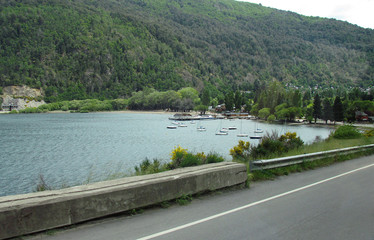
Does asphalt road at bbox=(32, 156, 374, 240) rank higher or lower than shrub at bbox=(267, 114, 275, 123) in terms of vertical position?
higher

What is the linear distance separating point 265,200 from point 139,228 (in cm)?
388

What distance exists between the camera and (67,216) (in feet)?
20.6

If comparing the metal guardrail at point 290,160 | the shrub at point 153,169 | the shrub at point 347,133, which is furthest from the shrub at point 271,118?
the shrub at point 153,169

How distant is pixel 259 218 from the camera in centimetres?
724

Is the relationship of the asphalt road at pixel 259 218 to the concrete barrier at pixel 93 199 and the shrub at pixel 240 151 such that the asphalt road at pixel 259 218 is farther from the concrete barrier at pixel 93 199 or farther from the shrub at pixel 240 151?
the shrub at pixel 240 151

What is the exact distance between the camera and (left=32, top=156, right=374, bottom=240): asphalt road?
623 centimetres

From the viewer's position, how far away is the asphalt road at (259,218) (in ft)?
20.4

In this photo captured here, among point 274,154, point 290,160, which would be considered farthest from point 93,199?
point 274,154

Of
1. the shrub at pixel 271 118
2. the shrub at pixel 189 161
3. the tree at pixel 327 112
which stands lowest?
the shrub at pixel 271 118

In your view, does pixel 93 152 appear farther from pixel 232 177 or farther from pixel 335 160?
pixel 232 177

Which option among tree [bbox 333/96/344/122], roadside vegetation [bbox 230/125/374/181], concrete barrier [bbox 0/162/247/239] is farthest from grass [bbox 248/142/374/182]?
tree [bbox 333/96/344/122]

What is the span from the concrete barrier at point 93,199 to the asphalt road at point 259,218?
250mm

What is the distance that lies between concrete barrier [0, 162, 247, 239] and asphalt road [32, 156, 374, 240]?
250 millimetres

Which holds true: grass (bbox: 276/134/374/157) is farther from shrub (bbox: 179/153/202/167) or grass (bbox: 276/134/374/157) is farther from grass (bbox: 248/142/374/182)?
shrub (bbox: 179/153/202/167)
